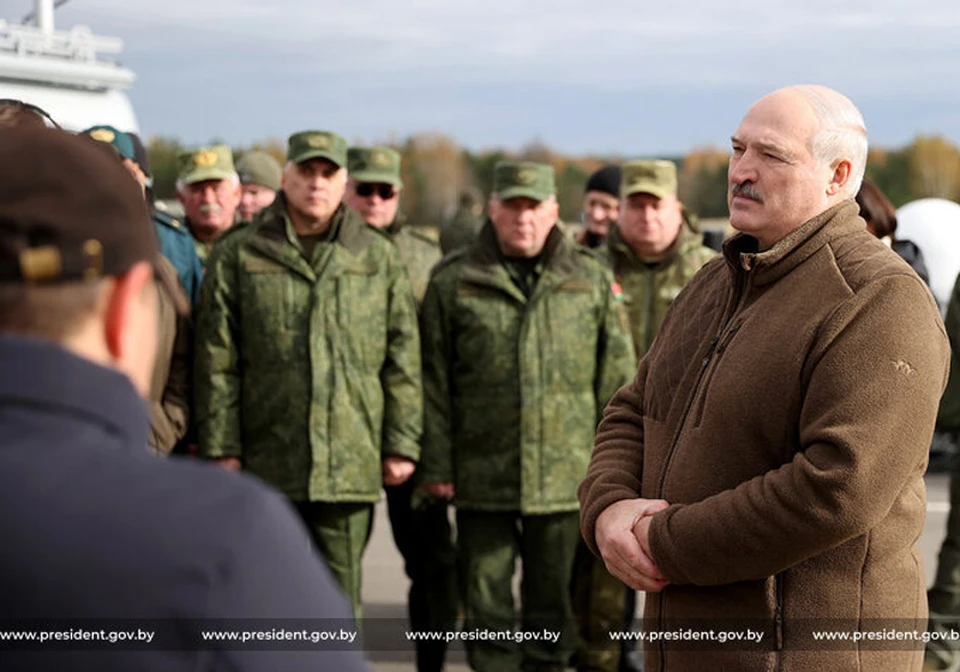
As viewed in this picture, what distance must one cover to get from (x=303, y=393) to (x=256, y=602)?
392 centimetres

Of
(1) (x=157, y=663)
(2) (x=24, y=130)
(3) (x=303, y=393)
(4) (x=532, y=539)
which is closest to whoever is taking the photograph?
(1) (x=157, y=663)

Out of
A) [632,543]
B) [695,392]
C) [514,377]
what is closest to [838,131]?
[695,392]

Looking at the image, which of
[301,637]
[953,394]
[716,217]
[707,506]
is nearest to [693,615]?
[707,506]

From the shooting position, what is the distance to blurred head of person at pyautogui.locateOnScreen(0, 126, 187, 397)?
1.35m

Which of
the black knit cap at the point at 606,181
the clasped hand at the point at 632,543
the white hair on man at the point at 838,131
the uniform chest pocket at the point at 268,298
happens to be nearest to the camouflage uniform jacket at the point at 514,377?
the uniform chest pocket at the point at 268,298

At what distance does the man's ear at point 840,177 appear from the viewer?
3051 mm

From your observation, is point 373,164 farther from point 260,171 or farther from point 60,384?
point 60,384

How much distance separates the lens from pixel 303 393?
5.20 metres

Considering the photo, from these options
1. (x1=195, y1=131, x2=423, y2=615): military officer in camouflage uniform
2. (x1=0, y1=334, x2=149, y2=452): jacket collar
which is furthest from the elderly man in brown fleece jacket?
(x1=195, y1=131, x2=423, y2=615): military officer in camouflage uniform

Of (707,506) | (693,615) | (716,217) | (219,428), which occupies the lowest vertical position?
(716,217)

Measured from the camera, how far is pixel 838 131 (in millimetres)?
3035

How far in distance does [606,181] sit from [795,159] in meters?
4.95

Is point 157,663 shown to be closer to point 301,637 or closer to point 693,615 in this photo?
point 301,637

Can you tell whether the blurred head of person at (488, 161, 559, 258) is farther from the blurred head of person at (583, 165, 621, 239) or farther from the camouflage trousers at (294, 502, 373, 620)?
the blurred head of person at (583, 165, 621, 239)
